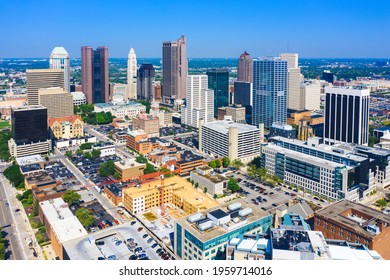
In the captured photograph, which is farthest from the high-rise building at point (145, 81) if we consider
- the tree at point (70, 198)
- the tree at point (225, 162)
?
the tree at point (70, 198)

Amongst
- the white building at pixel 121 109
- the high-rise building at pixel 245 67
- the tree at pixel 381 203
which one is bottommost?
the tree at pixel 381 203

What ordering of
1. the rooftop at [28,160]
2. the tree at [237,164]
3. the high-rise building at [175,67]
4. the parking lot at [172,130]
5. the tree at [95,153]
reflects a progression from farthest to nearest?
the high-rise building at [175,67]
the parking lot at [172,130]
the tree at [95,153]
the tree at [237,164]
the rooftop at [28,160]

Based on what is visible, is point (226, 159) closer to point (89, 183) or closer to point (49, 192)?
point (89, 183)

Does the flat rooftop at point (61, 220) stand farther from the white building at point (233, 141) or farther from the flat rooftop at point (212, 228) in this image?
the white building at point (233, 141)

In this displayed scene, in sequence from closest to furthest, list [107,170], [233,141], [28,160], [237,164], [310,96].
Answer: [107,170], [28,160], [237,164], [233,141], [310,96]

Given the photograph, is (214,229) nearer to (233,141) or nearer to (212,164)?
(212,164)

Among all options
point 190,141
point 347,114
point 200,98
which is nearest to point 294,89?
point 200,98

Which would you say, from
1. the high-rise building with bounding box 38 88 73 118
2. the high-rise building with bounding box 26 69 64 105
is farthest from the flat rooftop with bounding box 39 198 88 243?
the high-rise building with bounding box 26 69 64 105

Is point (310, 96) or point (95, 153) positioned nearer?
point (95, 153)
